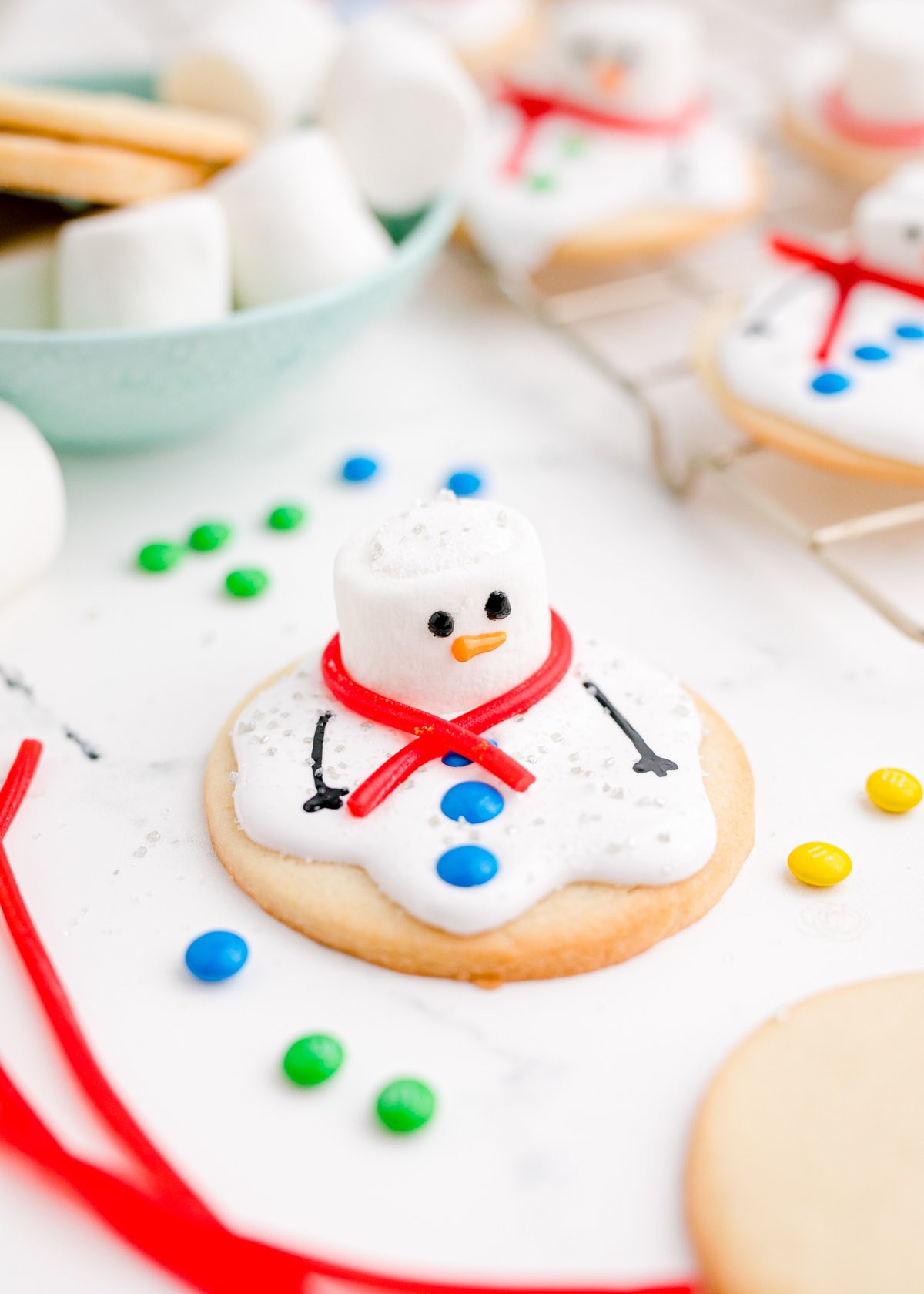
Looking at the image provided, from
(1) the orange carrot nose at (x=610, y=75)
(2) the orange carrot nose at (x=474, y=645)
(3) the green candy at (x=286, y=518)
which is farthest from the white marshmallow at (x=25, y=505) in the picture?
(1) the orange carrot nose at (x=610, y=75)

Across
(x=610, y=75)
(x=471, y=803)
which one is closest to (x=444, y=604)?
(x=471, y=803)

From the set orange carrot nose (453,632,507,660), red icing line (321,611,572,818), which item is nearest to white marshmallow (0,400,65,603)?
red icing line (321,611,572,818)

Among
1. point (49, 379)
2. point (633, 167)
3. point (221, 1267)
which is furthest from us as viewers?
point (633, 167)

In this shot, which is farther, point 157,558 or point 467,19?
point 467,19

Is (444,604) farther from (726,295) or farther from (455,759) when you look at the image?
(726,295)

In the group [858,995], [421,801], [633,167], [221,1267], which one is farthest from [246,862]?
[633,167]

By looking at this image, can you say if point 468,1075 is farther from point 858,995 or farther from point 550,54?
point 550,54
